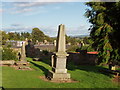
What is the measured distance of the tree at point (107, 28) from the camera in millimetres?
13352

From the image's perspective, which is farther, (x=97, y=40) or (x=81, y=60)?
(x=81, y=60)

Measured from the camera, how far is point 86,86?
429 inches

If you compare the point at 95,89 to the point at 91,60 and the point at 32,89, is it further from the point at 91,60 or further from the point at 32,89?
the point at 91,60

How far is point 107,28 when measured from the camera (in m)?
13.3

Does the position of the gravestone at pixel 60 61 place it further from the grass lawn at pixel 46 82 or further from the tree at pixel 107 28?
the tree at pixel 107 28

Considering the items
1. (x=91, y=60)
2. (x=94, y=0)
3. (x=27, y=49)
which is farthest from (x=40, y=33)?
(x=94, y=0)

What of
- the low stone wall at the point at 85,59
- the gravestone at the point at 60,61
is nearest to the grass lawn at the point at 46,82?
the gravestone at the point at 60,61

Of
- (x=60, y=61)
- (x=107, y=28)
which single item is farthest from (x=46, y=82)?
(x=107, y=28)

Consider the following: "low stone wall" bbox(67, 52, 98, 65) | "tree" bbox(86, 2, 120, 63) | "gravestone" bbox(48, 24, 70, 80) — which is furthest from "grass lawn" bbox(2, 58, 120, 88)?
"low stone wall" bbox(67, 52, 98, 65)

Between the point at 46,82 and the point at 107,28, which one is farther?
the point at 107,28

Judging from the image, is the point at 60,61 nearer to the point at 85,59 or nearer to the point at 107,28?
the point at 107,28

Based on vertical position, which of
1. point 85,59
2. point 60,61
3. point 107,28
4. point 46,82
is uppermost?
point 107,28

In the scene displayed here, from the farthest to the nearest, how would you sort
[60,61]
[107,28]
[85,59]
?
[85,59], [107,28], [60,61]

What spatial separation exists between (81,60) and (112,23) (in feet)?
34.7
